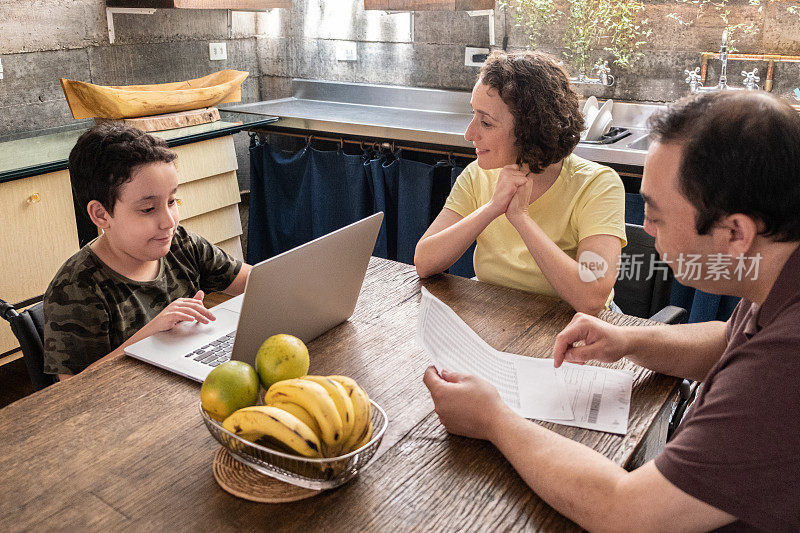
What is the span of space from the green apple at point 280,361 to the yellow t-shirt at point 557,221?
852 mm

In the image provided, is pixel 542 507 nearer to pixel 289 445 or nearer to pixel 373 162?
pixel 289 445

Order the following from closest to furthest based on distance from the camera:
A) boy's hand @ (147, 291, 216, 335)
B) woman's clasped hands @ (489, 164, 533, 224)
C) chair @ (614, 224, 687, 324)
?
boy's hand @ (147, 291, 216, 335), woman's clasped hands @ (489, 164, 533, 224), chair @ (614, 224, 687, 324)

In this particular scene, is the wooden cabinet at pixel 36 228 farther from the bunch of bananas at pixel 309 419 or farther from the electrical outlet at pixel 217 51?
the bunch of bananas at pixel 309 419

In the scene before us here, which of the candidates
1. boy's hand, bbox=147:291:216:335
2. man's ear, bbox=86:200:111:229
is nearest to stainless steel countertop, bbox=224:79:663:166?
man's ear, bbox=86:200:111:229

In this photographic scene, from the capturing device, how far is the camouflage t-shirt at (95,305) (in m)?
1.43

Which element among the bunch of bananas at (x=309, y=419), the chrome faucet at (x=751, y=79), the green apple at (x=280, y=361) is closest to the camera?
the bunch of bananas at (x=309, y=419)

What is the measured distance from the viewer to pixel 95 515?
88 cm

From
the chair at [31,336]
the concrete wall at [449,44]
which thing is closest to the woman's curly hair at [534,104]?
the chair at [31,336]

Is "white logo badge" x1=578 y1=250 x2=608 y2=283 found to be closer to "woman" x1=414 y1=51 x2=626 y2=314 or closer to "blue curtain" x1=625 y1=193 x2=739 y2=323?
"woman" x1=414 y1=51 x2=626 y2=314

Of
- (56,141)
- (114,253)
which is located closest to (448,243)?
(114,253)

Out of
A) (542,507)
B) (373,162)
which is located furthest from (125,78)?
(542,507)

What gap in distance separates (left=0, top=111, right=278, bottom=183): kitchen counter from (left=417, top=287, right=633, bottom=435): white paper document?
1837 millimetres

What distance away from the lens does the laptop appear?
115 centimetres

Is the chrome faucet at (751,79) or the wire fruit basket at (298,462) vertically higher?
the chrome faucet at (751,79)
